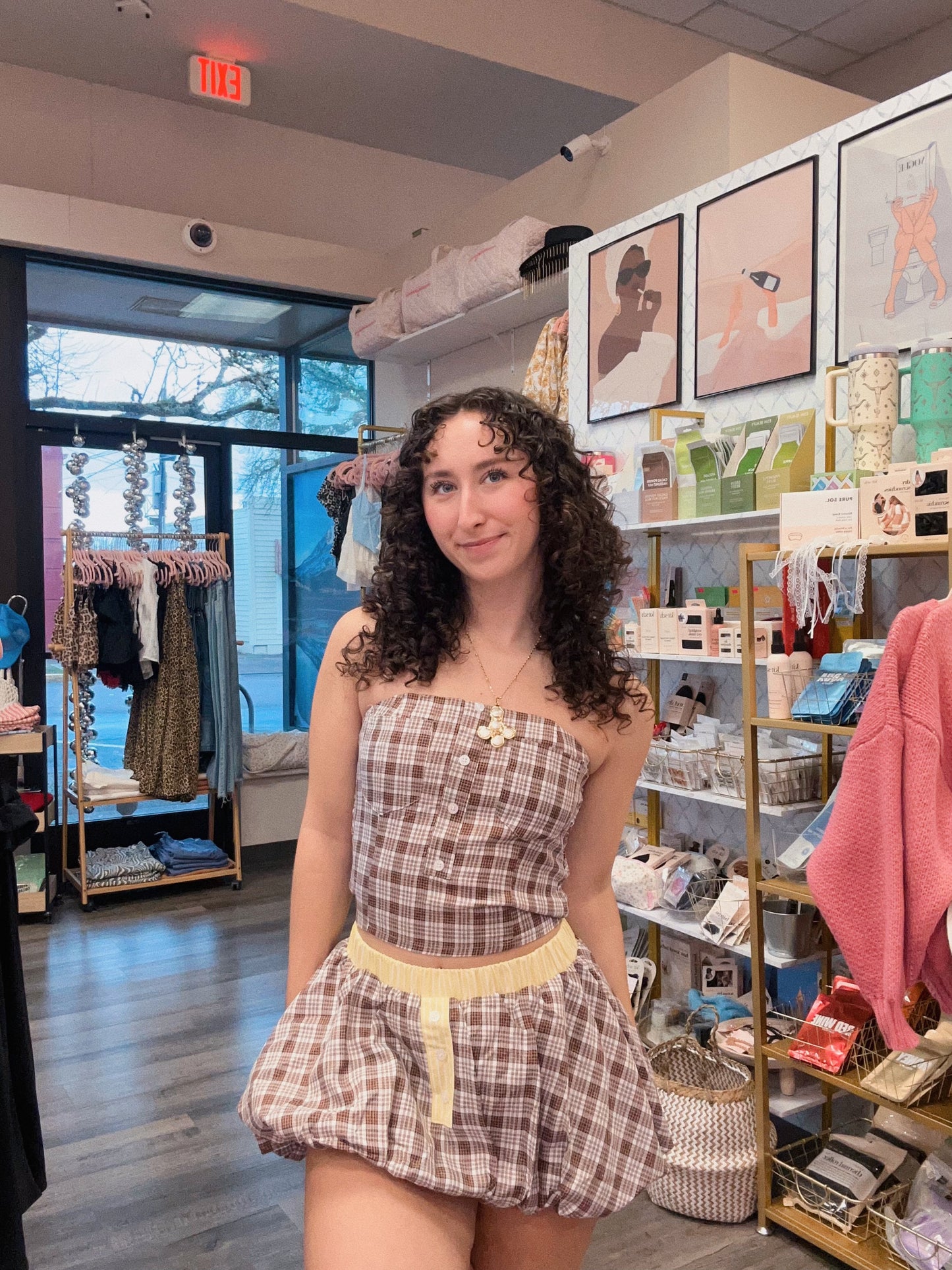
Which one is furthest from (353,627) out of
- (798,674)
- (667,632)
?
(667,632)

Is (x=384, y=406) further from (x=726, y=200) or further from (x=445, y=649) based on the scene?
(x=445, y=649)

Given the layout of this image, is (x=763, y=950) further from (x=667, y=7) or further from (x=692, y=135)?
(x=667, y=7)

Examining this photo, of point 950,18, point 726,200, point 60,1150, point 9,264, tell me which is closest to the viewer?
point 60,1150

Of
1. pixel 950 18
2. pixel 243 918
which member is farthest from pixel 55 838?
pixel 950 18

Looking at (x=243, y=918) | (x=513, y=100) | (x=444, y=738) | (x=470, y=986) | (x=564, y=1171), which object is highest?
(x=513, y=100)

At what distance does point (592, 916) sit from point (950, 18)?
482cm

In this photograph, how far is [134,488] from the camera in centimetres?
523

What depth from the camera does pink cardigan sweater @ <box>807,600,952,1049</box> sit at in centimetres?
185

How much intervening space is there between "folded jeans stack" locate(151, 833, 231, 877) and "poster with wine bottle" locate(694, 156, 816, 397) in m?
3.32

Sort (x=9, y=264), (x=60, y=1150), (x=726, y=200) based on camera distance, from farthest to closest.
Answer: (x=9, y=264) < (x=726, y=200) < (x=60, y=1150)

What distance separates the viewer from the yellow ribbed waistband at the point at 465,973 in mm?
1248

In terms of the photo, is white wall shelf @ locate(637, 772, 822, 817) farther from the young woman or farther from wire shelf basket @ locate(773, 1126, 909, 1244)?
the young woman

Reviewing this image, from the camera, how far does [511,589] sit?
1411 millimetres

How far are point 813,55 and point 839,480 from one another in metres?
3.71
